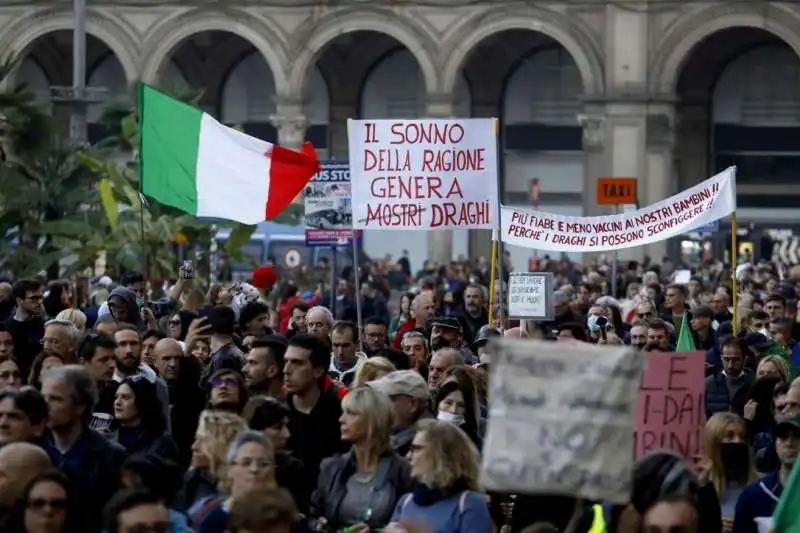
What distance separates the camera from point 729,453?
1016cm

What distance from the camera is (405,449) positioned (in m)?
10.3

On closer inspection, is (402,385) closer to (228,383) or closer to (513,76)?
(228,383)

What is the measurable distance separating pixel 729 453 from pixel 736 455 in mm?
32

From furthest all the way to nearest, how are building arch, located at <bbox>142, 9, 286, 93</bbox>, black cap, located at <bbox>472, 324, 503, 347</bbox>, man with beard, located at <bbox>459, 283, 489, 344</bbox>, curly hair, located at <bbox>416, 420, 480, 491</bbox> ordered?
1. building arch, located at <bbox>142, 9, 286, 93</bbox>
2. man with beard, located at <bbox>459, 283, 489, 344</bbox>
3. black cap, located at <bbox>472, 324, 503, 347</bbox>
4. curly hair, located at <bbox>416, 420, 480, 491</bbox>

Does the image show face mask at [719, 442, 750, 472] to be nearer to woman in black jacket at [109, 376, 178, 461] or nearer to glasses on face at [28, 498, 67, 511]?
woman in black jacket at [109, 376, 178, 461]

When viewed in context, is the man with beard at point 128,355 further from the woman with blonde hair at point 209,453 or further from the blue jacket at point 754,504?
the blue jacket at point 754,504

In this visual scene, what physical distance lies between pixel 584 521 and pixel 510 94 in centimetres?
4017

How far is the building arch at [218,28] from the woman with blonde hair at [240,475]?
1429 inches

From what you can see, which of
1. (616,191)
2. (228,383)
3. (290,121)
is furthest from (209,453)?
(290,121)

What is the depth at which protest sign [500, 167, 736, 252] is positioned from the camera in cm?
1838

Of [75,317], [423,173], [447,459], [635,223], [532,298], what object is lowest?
[447,459]

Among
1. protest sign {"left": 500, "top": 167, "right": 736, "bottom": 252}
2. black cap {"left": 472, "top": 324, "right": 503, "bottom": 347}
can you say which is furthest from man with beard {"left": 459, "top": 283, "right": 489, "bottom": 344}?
black cap {"left": 472, "top": 324, "right": 503, "bottom": 347}

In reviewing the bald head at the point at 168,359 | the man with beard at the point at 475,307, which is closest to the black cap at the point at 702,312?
the man with beard at the point at 475,307

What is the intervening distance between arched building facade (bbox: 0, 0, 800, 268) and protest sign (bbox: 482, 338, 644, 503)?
113ft
